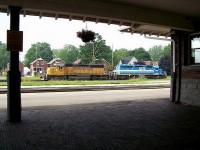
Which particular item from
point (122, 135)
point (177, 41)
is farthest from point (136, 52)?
point (122, 135)

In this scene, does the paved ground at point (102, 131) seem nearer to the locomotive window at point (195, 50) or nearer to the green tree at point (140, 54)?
the locomotive window at point (195, 50)

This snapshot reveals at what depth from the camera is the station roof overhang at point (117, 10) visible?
9.13 metres

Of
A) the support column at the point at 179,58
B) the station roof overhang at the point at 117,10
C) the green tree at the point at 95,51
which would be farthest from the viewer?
the green tree at the point at 95,51

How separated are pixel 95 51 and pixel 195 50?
223ft

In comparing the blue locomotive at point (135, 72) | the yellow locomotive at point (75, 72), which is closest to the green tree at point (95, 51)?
the blue locomotive at point (135, 72)

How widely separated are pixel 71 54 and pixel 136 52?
1082 inches

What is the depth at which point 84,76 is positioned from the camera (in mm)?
43406

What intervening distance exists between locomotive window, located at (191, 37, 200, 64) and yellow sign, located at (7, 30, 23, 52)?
27.4 ft

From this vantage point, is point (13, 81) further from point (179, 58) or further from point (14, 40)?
point (179, 58)

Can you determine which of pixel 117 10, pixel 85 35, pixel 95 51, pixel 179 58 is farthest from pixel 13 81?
pixel 95 51

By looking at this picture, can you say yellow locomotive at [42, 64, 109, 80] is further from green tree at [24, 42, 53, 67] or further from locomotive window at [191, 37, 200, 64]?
green tree at [24, 42, 53, 67]

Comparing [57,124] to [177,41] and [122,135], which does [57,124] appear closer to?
[122,135]

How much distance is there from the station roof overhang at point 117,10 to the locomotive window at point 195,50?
4.52ft

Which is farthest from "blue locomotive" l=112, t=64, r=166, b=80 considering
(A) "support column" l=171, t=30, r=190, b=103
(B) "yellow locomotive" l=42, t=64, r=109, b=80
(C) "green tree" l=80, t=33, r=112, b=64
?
(A) "support column" l=171, t=30, r=190, b=103
